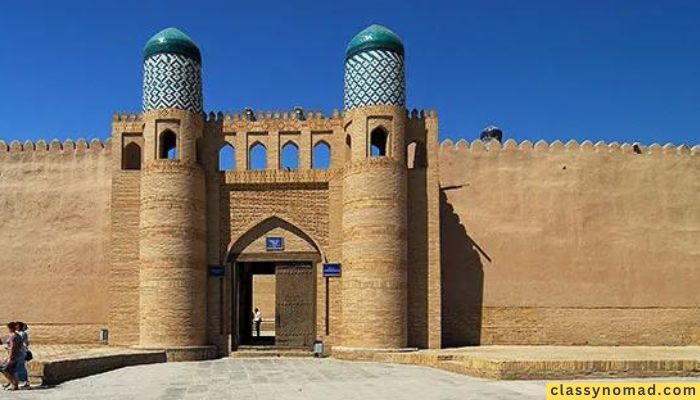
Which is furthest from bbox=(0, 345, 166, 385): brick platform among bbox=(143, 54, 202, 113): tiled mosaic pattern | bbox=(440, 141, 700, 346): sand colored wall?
bbox=(440, 141, 700, 346): sand colored wall

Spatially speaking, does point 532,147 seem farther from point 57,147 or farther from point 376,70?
point 57,147

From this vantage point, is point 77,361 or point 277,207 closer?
point 77,361

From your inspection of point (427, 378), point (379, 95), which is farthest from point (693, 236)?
point (427, 378)


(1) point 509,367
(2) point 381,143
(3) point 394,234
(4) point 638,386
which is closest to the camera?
(4) point 638,386

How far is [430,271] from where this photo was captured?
15.8m

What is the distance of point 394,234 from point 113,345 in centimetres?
582

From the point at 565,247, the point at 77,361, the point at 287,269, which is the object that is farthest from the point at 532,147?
the point at 77,361

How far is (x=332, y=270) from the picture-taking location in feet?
53.0

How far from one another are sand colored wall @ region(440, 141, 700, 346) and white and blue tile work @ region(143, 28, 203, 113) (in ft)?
17.4

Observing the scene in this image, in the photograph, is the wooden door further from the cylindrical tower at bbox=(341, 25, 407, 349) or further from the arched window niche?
the arched window niche

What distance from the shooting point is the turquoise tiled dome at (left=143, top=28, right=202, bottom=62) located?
633 inches

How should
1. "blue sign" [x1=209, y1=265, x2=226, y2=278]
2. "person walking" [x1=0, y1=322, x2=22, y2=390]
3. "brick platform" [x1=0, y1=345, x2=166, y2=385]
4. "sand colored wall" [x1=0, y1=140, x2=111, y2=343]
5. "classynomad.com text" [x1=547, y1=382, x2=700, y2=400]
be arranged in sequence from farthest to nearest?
"sand colored wall" [x1=0, y1=140, x2=111, y2=343]
"blue sign" [x1=209, y1=265, x2=226, y2=278]
"brick platform" [x1=0, y1=345, x2=166, y2=385]
"person walking" [x1=0, y1=322, x2=22, y2=390]
"classynomad.com text" [x1=547, y1=382, x2=700, y2=400]

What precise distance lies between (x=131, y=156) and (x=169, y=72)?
7.30 ft

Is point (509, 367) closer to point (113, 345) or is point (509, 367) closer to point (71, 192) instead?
point (113, 345)
